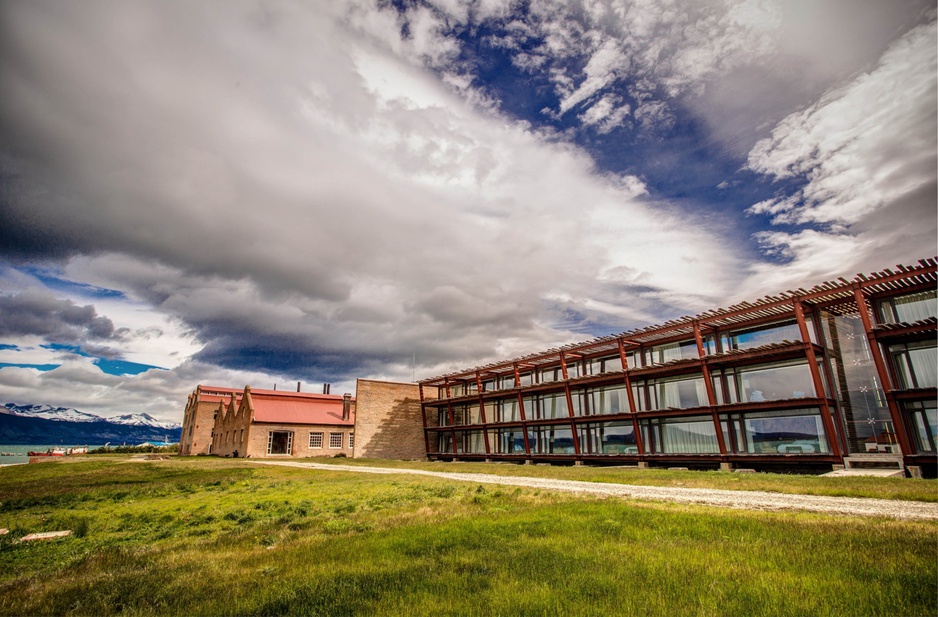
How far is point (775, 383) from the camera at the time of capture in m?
24.7

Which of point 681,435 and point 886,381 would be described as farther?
point 681,435

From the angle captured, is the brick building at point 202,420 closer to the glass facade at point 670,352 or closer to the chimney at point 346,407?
the chimney at point 346,407

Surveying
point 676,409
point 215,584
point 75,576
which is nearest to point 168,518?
point 75,576

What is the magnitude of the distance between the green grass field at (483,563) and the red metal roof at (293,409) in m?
44.2

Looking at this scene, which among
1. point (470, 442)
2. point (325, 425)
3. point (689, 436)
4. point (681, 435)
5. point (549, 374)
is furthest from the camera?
point (325, 425)

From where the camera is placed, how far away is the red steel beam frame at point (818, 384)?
2110cm

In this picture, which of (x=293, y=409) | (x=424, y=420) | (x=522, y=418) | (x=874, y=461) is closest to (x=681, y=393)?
(x=874, y=461)

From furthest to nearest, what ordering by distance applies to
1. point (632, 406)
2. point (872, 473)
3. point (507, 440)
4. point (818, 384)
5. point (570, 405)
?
1. point (507, 440)
2. point (570, 405)
3. point (632, 406)
4. point (818, 384)
5. point (872, 473)

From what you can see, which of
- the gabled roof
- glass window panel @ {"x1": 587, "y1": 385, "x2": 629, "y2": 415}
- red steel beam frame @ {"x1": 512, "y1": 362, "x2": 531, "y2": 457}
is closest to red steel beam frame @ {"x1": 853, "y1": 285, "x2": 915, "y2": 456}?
glass window panel @ {"x1": 587, "y1": 385, "x2": 629, "y2": 415}

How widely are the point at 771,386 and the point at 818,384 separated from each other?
9.94 ft

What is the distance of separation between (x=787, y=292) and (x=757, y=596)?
2362 centimetres

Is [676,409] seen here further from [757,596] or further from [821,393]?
[757,596]

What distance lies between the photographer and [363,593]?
462 cm

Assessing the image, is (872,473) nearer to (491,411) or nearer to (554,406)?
(554,406)
